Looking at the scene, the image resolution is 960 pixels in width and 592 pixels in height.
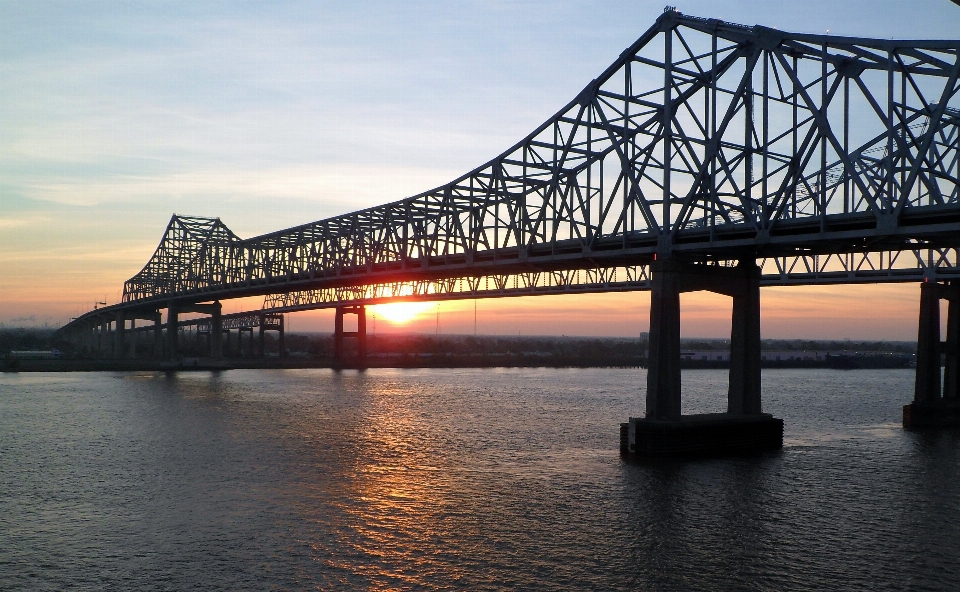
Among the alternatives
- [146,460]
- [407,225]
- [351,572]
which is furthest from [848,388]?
[351,572]

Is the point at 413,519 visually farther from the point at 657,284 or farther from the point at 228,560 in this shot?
the point at 657,284

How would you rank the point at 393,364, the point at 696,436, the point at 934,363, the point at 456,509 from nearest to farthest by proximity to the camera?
the point at 456,509, the point at 696,436, the point at 934,363, the point at 393,364

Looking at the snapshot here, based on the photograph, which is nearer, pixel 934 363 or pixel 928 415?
pixel 928 415

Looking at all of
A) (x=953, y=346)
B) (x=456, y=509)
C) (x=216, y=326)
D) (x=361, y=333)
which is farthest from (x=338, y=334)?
(x=456, y=509)

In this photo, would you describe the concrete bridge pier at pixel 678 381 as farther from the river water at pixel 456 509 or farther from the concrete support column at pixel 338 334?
the concrete support column at pixel 338 334

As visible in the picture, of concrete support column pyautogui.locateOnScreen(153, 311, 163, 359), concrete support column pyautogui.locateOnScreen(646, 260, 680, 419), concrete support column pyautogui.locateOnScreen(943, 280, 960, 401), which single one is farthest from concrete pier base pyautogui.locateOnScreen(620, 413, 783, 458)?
concrete support column pyautogui.locateOnScreen(153, 311, 163, 359)

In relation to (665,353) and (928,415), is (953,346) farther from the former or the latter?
(665,353)
